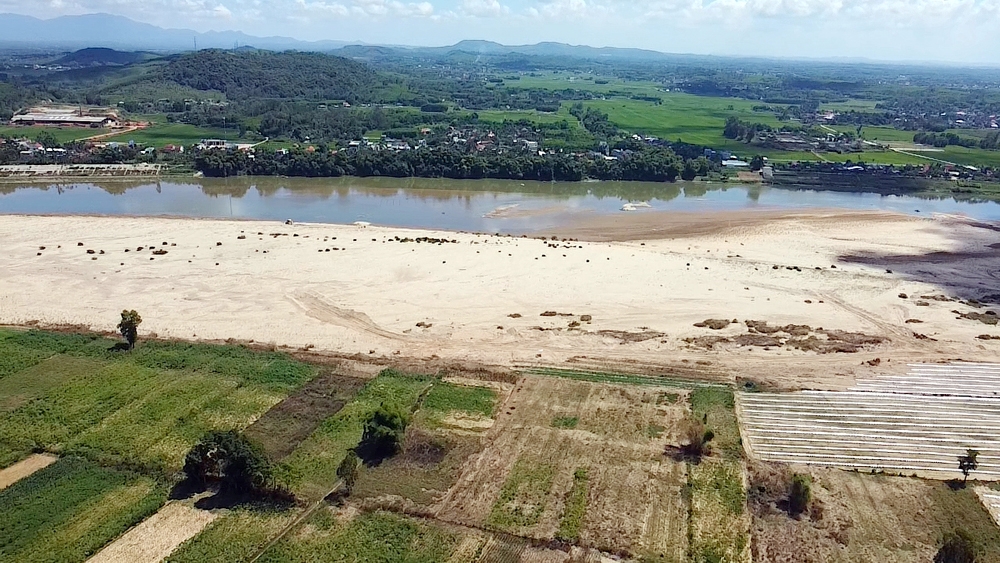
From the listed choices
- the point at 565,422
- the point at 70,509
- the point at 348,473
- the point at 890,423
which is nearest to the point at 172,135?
the point at 70,509

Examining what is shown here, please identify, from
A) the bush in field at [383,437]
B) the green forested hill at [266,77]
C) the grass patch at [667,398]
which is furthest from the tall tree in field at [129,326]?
the green forested hill at [266,77]

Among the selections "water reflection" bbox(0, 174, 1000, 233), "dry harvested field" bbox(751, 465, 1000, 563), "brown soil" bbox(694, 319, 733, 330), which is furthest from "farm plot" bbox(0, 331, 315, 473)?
"water reflection" bbox(0, 174, 1000, 233)

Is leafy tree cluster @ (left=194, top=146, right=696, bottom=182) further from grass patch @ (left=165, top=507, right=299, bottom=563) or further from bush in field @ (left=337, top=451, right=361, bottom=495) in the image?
grass patch @ (left=165, top=507, right=299, bottom=563)

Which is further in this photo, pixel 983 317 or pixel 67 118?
pixel 67 118

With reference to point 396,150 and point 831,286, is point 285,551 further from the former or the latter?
point 396,150

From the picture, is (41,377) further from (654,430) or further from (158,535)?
(654,430)

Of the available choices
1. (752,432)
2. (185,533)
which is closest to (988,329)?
(752,432)
